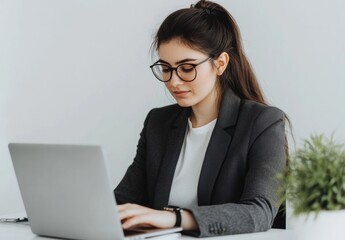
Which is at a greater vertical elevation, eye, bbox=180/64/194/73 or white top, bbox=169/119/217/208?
eye, bbox=180/64/194/73

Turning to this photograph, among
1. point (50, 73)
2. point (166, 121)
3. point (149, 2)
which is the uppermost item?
point (149, 2)

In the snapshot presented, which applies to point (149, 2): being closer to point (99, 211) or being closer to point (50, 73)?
point (50, 73)

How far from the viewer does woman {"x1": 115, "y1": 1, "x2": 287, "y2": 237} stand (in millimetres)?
2570

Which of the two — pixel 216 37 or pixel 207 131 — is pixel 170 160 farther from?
pixel 216 37

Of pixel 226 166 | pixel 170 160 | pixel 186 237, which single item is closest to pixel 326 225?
pixel 186 237

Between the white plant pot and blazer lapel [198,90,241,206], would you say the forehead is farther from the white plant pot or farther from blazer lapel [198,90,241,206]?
the white plant pot

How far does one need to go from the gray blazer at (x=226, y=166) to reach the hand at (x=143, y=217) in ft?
0.29

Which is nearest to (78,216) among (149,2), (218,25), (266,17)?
(218,25)

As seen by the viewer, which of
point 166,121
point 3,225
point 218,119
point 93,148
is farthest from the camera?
point 166,121

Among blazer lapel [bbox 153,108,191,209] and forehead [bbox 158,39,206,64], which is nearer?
forehead [bbox 158,39,206,64]

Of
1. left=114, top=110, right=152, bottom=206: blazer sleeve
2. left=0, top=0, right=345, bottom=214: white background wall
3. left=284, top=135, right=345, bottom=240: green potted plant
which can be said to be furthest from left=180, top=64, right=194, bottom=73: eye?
left=0, top=0, right=345, bottom=214: white background wall

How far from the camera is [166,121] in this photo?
3.00 meters

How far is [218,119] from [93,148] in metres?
0.89

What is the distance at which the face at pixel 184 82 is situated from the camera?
2.66 m
